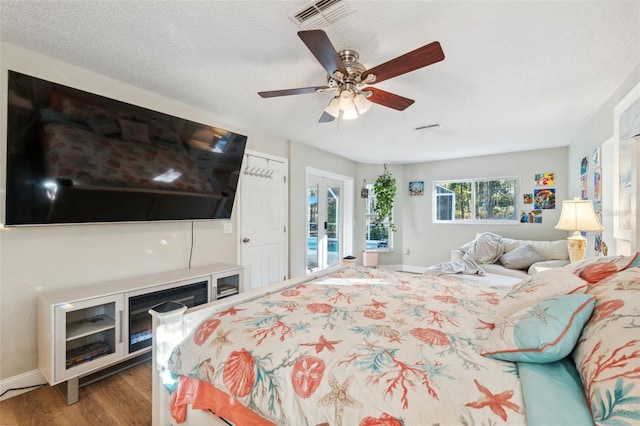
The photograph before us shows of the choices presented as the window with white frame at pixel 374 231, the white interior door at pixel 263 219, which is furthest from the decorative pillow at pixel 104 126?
the window with white frame at pixel 374 231

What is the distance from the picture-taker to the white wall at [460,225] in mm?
4668

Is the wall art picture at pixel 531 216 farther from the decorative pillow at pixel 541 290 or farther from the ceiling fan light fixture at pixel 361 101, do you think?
the ceiling fan light fixture at pixel 361 101

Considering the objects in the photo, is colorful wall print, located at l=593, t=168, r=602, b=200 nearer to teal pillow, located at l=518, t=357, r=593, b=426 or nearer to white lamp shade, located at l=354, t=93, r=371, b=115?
white lamp shade, located at l=354, t=93, r=371, b=115

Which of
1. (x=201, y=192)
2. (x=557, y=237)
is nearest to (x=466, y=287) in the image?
(x=201, y=192)

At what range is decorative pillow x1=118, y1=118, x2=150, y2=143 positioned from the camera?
88.9 inches

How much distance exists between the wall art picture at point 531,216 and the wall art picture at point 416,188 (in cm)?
177

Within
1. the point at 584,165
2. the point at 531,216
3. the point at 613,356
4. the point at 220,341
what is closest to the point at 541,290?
the point at 613,356

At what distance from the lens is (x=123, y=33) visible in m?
1.80

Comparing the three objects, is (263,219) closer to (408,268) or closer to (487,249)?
(487,249)

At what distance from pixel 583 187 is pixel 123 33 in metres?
5.00

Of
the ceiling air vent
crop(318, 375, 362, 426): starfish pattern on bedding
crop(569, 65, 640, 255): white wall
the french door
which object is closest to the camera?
crop(318, 375, 362, 426): starfish pattern on bedding

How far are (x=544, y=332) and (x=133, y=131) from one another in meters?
2.86

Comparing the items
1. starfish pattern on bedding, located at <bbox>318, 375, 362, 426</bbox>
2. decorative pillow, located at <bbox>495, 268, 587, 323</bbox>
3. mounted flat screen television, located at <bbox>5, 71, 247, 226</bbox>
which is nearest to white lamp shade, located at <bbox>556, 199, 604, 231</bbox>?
decorative pillow, located at <bbox>495, 268, 587, 323</bbox>

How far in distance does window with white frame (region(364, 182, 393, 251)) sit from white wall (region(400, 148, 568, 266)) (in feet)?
0.93
